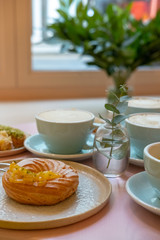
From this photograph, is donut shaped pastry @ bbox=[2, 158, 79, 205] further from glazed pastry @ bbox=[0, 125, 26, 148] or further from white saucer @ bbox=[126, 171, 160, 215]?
glazed pastry @ bbox=[0, 125, 26, 148]

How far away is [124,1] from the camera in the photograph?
7.11 ft

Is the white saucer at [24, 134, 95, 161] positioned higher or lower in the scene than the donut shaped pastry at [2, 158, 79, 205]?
lower

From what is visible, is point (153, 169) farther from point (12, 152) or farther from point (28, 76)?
point (28, 76)

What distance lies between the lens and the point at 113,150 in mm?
716

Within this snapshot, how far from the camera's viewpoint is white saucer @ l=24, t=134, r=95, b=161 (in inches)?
30.0

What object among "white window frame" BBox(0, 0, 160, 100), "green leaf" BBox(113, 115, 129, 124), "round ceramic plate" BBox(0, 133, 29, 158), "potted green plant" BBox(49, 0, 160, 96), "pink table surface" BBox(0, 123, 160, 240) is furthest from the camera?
"white window frame" BBox(0, 0, 160, 100)

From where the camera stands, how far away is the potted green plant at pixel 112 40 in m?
1.58

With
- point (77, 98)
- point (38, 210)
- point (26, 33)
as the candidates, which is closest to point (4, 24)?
point (26, 33)

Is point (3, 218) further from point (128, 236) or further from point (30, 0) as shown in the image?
point (30, 0)

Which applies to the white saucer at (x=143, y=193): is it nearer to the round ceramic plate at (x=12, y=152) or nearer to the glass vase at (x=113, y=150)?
the glass vase at (x=113, y=150)

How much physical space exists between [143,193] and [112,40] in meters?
1.11

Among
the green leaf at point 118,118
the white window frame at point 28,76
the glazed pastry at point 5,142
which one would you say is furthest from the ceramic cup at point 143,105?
the white window frame at point 28,76

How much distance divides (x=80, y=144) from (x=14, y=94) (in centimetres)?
125

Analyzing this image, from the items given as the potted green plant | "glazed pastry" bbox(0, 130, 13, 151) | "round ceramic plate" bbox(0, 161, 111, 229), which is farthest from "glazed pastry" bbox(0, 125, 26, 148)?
the potted green plant
